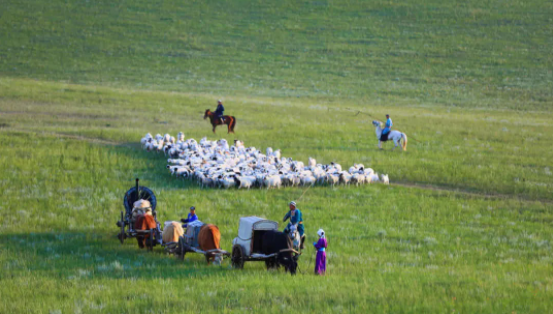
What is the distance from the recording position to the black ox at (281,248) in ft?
51.7

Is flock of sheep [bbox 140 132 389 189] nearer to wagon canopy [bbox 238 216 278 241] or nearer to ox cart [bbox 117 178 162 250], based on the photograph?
ox cart [bbox 117 178 162 250]

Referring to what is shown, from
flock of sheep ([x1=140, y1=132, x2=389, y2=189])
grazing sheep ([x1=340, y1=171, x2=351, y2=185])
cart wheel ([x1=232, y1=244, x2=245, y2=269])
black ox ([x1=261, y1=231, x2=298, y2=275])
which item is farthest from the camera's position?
grazing sheep ([x1=340, y1=171, x2=351, y2=185])

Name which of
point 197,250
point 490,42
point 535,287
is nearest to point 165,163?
point 197,250

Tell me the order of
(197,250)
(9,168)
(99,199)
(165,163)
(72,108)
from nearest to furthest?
1. (197,250)
2. (99,199)
3. (9,168)
4. (165,163)
5. (72,108)

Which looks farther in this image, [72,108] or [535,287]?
[72,108]

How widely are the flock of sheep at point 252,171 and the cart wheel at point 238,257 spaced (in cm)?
1185

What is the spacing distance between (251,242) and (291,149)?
23712mm

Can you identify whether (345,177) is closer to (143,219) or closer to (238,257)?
(143,219)

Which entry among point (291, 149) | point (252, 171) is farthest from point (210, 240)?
point (291, 149)

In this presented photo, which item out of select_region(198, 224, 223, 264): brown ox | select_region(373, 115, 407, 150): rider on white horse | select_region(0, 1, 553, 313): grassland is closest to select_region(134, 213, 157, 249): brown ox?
select_region(0, 1, 553, 313): grassland

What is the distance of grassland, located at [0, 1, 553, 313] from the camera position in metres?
14.4

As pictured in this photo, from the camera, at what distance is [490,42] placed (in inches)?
4252

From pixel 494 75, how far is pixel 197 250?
83.4m

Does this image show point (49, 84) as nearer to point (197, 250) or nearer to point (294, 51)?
point (294, 51)
